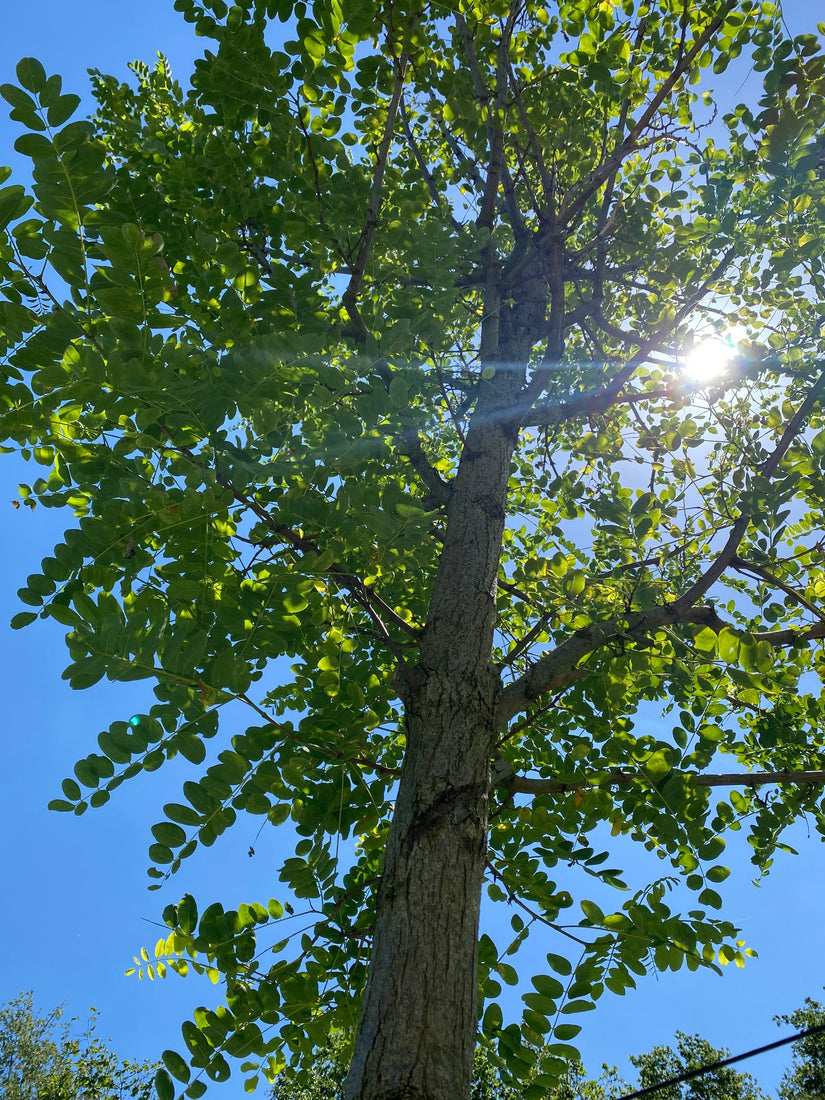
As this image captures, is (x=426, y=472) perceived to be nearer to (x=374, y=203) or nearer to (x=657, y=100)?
(x=374, y=203)

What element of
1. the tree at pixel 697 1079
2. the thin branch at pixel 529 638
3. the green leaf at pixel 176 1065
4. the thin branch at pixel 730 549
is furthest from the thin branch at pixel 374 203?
the tree at pixel 697 1079

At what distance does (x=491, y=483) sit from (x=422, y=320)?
1.11m

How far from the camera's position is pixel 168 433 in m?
2.13

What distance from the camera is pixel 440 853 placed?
81.6 inches

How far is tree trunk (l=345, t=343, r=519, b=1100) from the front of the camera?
1733mm

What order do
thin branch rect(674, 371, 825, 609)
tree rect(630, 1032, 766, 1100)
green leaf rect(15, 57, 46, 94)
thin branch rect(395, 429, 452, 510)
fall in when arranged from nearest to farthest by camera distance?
green leaf rect(15, 57, 46, 94), thin branch rect(674, 371, 825, 609), thin branch rect(395, 429, 452, 510), tree rect(630, 1032, 766, 1100)

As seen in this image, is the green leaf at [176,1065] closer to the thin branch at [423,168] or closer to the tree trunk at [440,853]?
the tree trunk at [440,853]

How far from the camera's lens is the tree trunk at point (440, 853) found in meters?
1.73

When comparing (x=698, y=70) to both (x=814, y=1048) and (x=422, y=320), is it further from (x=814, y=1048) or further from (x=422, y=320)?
(x=814, y=1048)

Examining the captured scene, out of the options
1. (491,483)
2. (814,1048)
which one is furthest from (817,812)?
(814,1048)

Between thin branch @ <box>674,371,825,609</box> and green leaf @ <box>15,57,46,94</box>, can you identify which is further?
thin branch @ <box>674,371,825,609</box>

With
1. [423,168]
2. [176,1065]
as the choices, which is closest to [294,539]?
[176,1065]

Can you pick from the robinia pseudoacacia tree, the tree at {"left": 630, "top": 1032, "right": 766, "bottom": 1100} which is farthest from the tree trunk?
the tree at {"left": 630, "top": 1032, "right": 766, "bottom": 1100}

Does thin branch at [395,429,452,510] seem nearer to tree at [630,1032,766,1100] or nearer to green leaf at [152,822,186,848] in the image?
green leaf at [152,822,186,848]
